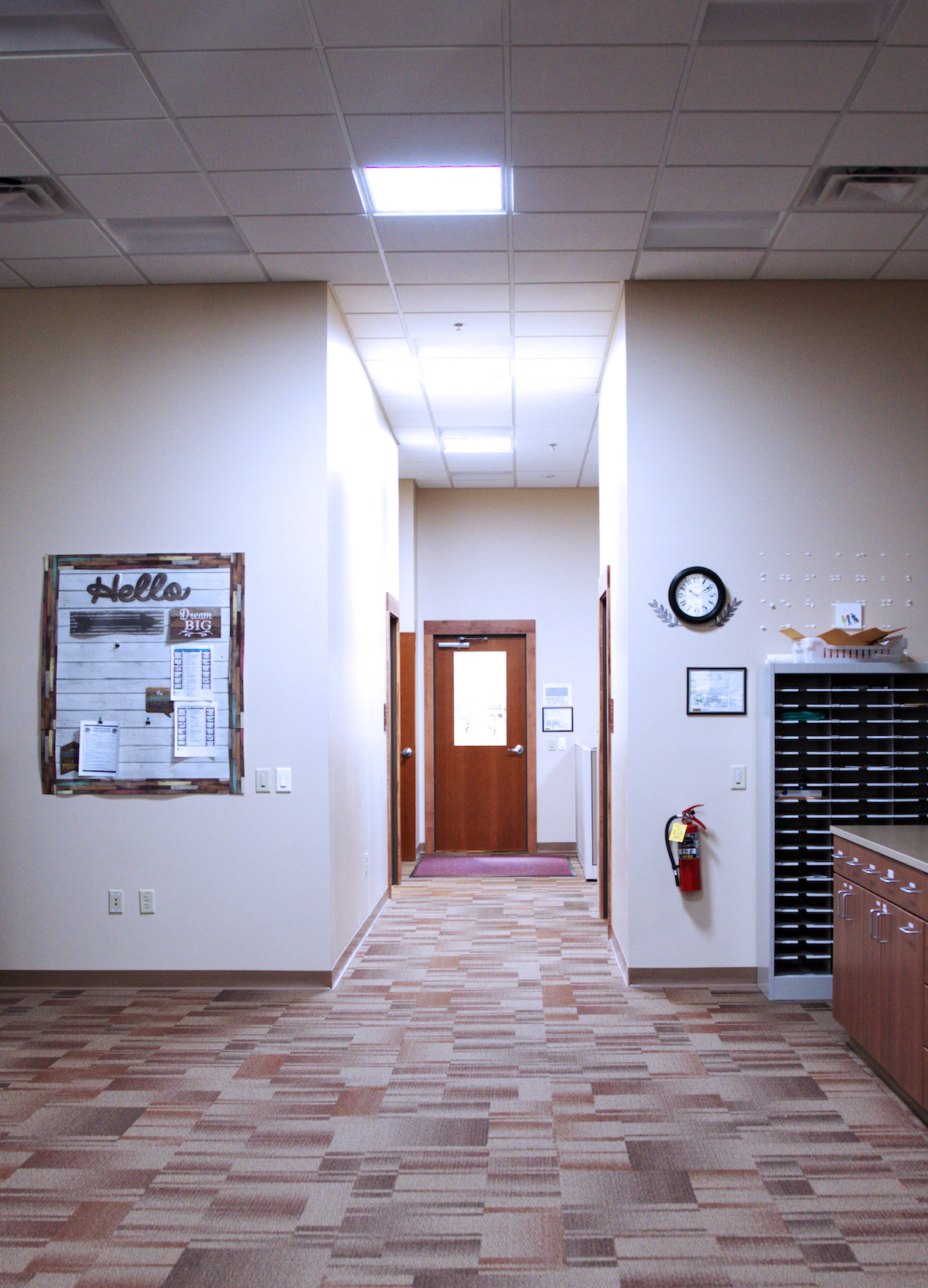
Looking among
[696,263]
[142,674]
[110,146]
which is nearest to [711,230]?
[696,263]

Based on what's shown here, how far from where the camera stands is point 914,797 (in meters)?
4.48

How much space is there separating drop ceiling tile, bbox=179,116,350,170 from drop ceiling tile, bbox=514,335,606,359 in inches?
79.0

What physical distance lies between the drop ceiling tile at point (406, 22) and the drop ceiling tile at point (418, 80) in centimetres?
5

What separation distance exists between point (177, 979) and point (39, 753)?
122 centimetres

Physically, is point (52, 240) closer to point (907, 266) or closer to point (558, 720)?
point (907, 266)

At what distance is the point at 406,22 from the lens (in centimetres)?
287

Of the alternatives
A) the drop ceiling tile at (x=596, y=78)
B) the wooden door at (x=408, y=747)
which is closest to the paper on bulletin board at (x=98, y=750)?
the drop ceiling tile at (x=596, y=78)

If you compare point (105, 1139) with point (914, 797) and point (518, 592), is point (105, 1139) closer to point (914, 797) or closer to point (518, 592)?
point (914, 797)

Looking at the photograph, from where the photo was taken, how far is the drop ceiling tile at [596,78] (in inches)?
118

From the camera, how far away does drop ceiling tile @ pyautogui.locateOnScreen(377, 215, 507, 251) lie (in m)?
4.07

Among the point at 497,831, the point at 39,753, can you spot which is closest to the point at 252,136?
the point at 39,753

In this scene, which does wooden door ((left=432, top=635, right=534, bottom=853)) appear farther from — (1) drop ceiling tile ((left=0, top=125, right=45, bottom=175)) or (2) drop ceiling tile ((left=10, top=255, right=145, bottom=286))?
(1) drop ceiling tile ((left=0, top=125, right=45, bottom=175))

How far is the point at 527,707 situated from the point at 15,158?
20.5 ft

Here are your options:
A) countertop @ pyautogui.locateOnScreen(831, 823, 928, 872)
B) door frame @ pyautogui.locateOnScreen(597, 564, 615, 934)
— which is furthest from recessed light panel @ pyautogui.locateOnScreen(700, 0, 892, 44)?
door frame @ pyautogui.locateOnScreen(597, 564, 615, 934)
